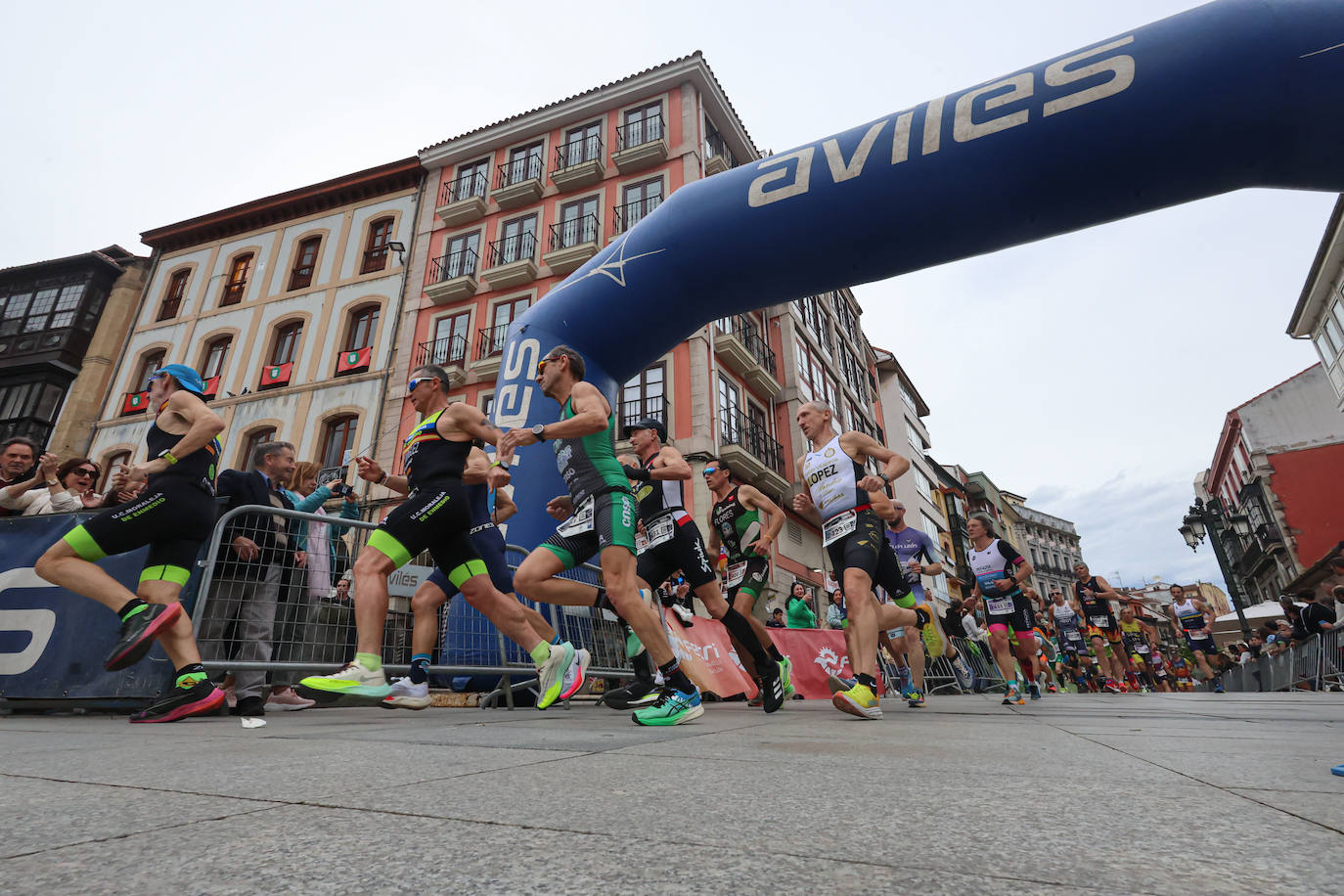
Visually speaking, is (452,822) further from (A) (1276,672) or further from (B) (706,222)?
(A) (1276,672)

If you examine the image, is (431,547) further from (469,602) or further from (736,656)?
(736,656)

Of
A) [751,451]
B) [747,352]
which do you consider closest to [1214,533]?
[751,451]

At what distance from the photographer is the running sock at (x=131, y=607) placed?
3.31 metres

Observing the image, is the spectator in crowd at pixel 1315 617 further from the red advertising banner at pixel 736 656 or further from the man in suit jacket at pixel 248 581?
the man in suit jacket at pixel 248 581

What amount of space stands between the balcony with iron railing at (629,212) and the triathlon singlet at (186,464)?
16.6m

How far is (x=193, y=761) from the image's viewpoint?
1.72 m

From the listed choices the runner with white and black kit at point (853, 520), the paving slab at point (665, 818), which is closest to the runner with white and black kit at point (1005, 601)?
the runner with white and black kit at point (853, 520)

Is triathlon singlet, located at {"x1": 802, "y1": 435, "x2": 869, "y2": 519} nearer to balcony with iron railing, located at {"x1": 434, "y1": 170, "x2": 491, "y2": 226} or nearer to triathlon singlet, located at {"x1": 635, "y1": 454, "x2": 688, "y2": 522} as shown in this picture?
triathlon singlet, located at {"x1": 635, "y1": 454, "x2": 688, "y2": 522}

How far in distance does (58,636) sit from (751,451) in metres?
15.7

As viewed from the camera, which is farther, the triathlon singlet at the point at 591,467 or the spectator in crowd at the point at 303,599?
the spectator in crowd at the point at 303,599

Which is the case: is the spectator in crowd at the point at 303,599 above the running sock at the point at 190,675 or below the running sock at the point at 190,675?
above

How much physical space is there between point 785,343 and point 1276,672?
13943 millimetres

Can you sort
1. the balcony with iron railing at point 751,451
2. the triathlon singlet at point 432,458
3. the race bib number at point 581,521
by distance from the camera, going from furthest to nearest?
the balcony with iron railing at point 751,451 → the race bib number at point 581,521 → the triathlon singlet at point 432,458

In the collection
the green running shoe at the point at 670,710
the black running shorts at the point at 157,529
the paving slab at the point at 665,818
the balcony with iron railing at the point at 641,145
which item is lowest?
the paving slab at the point at 665,818
